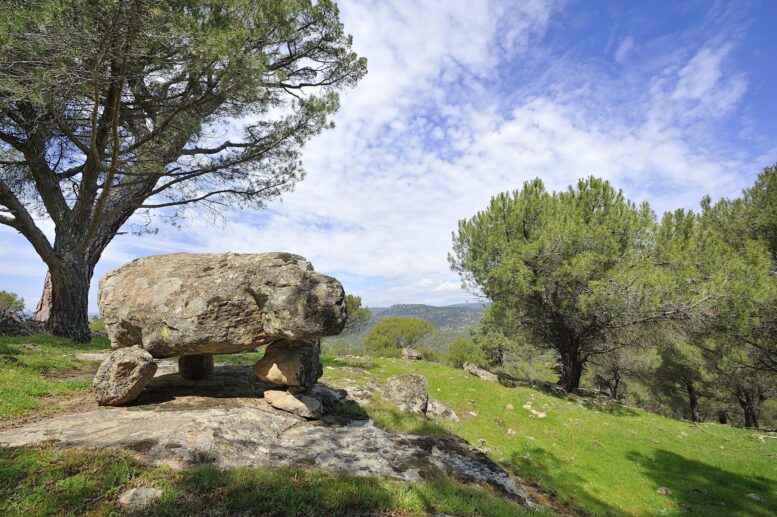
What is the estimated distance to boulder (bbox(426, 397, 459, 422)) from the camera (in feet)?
47.6

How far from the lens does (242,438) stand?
22.4ft

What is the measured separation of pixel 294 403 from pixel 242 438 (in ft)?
7.76

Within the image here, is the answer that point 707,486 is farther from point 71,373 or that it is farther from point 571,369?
point 71,373

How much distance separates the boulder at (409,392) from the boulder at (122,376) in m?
7.98

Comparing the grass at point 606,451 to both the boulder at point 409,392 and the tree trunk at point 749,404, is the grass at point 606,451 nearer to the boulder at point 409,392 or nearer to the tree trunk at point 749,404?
the boulder at point 409,392

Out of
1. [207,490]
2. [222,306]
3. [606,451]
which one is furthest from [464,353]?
[207,490]

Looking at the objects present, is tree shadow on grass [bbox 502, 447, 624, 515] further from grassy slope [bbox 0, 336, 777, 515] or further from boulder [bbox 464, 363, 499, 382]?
boulder [bbox 464, 363, 499, 382]

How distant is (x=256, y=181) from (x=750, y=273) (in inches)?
958

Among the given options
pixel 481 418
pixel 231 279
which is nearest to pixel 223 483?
pixel 231 279

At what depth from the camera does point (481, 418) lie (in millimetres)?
15391

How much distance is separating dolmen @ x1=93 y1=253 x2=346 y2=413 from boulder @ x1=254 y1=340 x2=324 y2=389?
0.10m

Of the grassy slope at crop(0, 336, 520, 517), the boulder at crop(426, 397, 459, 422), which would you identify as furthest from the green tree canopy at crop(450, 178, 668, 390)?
the grassy slope at crop(0, 336, 520, 517)

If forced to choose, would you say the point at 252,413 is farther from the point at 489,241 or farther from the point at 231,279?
the point at 489,241

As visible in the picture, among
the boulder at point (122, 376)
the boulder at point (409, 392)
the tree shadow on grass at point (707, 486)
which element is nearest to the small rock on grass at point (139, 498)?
the boulder at point (122, 376)
